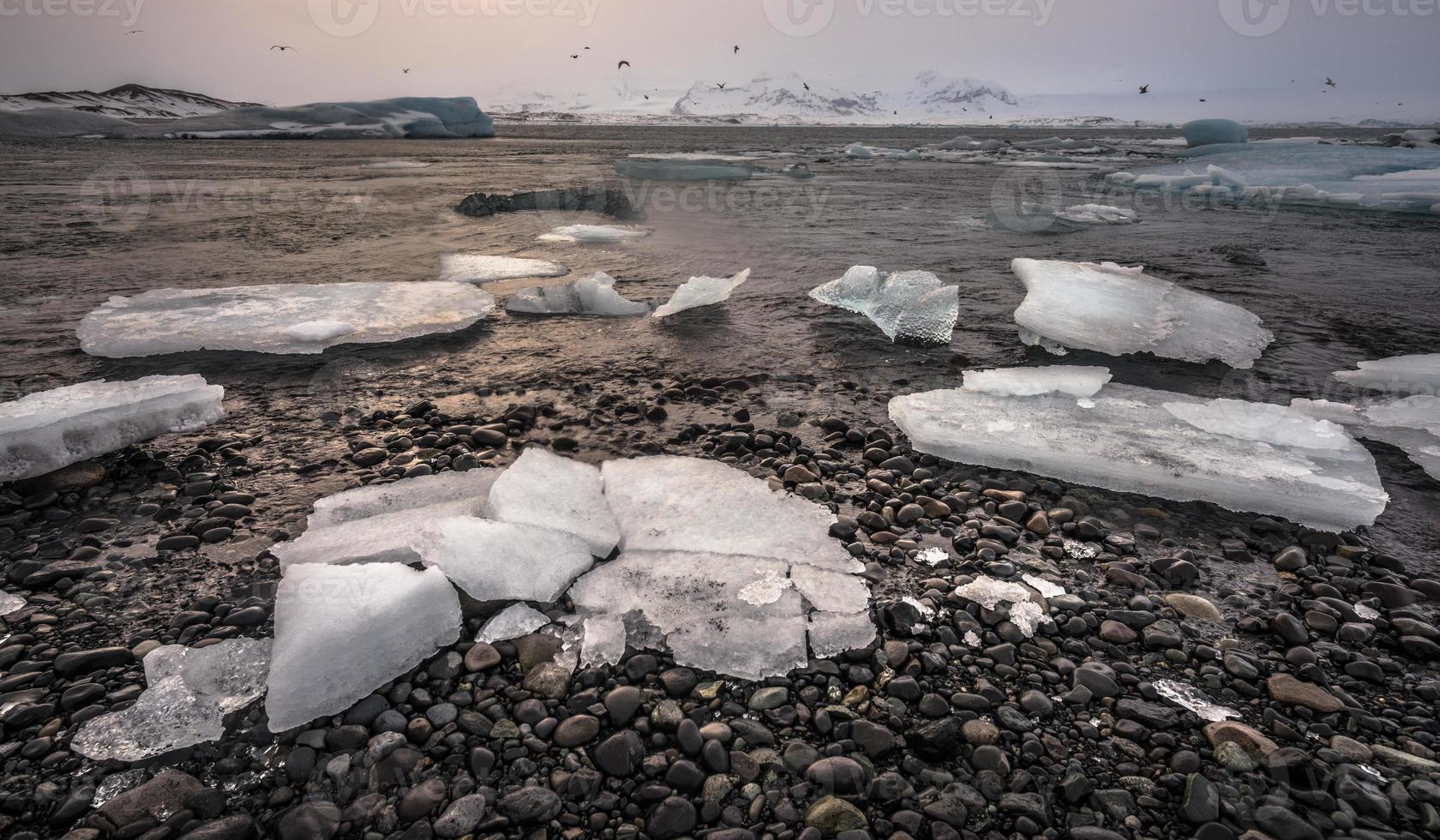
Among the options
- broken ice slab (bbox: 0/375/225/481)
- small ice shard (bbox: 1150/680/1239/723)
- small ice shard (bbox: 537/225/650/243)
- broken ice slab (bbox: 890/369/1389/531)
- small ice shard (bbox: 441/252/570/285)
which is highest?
small ice shard (bbox: 537/225/650/243)

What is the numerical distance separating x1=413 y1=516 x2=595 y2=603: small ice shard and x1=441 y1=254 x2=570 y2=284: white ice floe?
3581 millimetres

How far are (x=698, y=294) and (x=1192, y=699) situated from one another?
3360 mm

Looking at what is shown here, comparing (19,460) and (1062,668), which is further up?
(19,460)

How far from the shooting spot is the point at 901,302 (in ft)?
13.3

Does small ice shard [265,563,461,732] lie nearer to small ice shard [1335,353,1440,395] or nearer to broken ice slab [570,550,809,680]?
broken ice slab [570,550,809,680]

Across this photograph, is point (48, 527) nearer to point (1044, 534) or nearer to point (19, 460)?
point (19, 460)

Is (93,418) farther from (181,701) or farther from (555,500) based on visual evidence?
(555,500)

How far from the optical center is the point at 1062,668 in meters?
1.52

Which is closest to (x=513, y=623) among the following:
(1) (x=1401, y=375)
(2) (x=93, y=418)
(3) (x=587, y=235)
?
(2) (x=93, y=418)

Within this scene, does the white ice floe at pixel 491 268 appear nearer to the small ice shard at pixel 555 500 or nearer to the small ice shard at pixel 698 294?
the small ice shard at pixel 698 294

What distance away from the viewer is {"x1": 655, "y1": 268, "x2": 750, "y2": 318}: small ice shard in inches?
164

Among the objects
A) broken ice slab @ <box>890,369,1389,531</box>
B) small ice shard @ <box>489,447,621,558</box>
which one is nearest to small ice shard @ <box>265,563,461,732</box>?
small ice shard @ <box>489,447,621,558</box>

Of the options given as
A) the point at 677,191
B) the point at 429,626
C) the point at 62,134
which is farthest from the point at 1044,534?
the point at 62,134

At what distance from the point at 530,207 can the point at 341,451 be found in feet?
24.3
